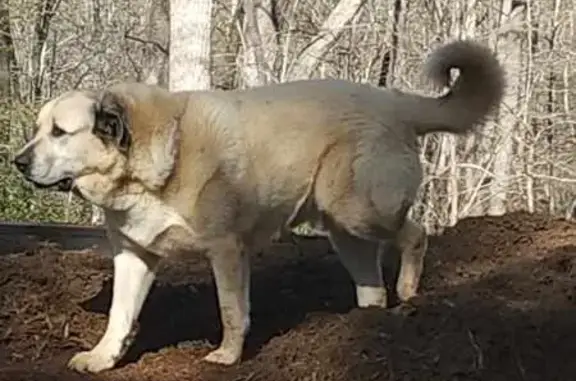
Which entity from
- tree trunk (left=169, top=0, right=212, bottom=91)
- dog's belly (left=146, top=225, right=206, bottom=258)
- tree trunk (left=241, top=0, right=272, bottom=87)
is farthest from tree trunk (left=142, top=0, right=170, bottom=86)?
dog's belly (left=146, top=225, right=206, bottom=258)

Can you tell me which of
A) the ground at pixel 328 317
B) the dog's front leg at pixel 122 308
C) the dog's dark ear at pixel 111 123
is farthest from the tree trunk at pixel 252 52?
the dog's dark ear at pixel 111 123

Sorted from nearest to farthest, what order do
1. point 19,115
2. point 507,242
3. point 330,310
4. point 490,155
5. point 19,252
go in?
1. point 330,310
2. point 19,252
3. point 507,242
4. point 490,155
5. point 19,115

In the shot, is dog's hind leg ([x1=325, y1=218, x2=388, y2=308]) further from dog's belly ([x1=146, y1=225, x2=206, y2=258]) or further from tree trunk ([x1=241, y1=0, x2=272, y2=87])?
tree trunk ([x1=241, y1=0, x2=272, y2=87])

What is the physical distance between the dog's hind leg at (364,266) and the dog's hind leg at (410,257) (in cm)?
11

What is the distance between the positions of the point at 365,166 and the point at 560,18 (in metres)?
6.51

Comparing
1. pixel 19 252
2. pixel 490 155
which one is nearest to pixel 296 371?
pixel 19 252

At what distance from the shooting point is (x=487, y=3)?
37.6 feet

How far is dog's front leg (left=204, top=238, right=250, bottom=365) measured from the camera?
497cm

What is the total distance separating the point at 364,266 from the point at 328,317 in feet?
2.94

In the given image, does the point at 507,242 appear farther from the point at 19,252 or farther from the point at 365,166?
the point at 19,252

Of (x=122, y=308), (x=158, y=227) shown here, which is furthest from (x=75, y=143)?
(x=122, y=308)

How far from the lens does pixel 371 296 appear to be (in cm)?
598

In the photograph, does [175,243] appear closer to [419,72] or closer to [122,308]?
[122,308]

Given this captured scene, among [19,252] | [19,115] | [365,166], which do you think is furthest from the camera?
[19,115]
